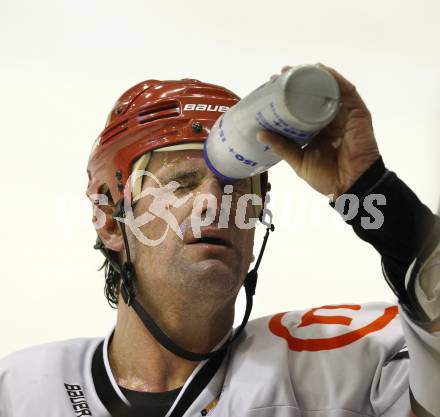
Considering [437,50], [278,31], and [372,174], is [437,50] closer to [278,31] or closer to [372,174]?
[278,31]

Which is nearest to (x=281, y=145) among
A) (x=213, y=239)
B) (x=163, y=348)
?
(x=213, y=239)

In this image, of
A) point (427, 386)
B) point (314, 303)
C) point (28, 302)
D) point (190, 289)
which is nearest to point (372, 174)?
point (427, 386)

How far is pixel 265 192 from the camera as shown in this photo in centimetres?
158

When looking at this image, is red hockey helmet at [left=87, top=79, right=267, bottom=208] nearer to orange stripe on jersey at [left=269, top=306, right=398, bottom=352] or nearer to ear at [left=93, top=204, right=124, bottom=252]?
ear at [left=93, top=204, right=124, bottom=252]

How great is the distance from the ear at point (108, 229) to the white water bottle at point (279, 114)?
0.53 metres

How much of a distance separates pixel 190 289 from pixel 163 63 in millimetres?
1103

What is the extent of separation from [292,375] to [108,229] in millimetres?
504

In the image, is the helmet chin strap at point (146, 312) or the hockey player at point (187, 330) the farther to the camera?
the helmet chin strap at point (146, 312)

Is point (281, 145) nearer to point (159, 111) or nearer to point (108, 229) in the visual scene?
point (159, 111)

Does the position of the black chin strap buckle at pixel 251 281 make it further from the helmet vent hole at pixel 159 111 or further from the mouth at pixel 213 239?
the helmet vent hole at pixel 159 111

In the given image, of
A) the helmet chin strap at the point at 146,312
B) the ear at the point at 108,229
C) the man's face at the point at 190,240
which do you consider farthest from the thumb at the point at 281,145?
the ear at the point at 108,229

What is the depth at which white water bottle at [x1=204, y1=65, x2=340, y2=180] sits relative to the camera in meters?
0.96

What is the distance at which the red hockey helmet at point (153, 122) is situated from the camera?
1478 mm

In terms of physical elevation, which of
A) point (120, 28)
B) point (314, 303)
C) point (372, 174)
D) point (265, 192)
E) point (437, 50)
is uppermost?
point (120, 28)
